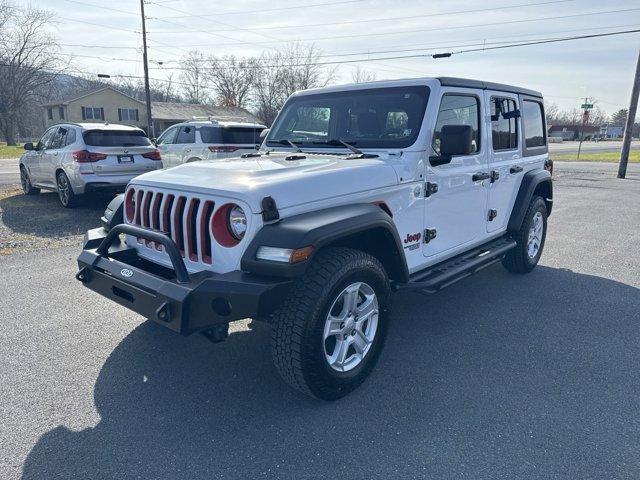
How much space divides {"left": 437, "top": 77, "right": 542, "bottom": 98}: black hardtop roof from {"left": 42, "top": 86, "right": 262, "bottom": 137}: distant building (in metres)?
47.2

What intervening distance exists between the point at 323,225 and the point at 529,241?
3.85m

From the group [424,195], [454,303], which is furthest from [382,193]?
[454,303]

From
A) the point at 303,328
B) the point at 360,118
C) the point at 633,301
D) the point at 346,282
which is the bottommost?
the point at 633,301

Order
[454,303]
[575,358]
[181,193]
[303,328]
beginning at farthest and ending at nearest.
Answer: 1. [454,303]
2. [575,358]
3. [181,193]
4. [303,328]

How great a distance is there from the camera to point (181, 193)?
303 cm

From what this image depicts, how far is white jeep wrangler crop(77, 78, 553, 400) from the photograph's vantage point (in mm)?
2605

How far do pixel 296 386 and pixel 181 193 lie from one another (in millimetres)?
1424

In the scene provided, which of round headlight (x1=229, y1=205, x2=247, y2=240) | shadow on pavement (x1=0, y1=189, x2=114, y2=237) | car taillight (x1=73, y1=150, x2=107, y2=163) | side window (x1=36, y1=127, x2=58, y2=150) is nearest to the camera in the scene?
round headlight (x1=229, y1=205, x2=247, y2=240)

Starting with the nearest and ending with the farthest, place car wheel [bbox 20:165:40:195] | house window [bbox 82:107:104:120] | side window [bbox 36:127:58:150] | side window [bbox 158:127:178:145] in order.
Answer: side window [bbox 36:127:58:150], car wheel [bbox 20:165:40:195], side window [bbox 158:127:178:145], house window [bbox 82:107:104:120]

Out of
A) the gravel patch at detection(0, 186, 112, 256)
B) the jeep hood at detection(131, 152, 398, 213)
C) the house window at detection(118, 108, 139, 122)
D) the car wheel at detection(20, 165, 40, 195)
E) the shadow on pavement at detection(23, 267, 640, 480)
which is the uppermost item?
the house window at detection(118, 108, 139, 122)

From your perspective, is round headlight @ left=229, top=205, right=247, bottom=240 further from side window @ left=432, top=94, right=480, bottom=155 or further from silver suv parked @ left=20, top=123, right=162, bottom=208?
silver suv parked @ left=20, top=123, right=162, bottom=208

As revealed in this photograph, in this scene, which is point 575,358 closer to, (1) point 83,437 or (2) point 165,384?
(2) point 165,384

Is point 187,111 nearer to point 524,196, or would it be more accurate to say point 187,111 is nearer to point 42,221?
point 42,221

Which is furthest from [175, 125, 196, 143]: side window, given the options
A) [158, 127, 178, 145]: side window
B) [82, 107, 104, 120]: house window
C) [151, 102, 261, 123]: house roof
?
[82, 107, 104, 120]: house window
